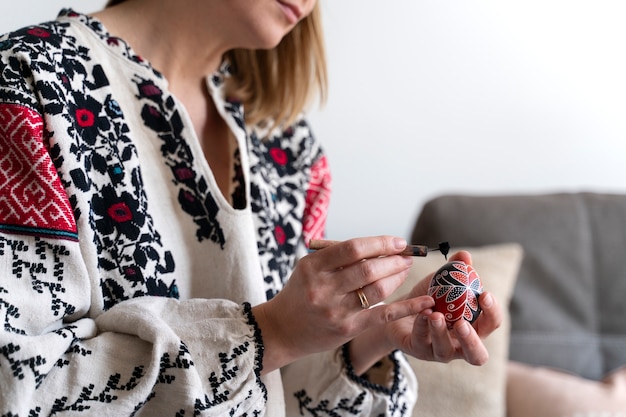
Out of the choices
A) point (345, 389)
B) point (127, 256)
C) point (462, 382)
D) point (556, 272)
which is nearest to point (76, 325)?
point (127, 256)

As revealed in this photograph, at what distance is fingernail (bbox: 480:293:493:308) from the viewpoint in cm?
93

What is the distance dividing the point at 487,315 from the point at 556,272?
1.08m

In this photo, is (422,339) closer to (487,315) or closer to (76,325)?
(487,315)

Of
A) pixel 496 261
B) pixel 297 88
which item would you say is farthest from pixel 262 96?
pixel 496 261

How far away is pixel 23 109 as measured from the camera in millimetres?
899

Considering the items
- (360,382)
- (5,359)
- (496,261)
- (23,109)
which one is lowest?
(496,261)

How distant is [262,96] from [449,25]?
928mm

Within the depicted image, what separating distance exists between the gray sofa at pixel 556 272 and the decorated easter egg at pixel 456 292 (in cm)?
97

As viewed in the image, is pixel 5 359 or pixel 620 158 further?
pixel 620 158

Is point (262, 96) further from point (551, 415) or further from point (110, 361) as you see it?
point (551, 415)

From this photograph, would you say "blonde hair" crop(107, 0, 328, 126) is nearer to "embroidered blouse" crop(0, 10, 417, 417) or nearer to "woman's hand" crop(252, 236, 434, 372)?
"embroidered blouse" crop(0, 10, 417, 417)

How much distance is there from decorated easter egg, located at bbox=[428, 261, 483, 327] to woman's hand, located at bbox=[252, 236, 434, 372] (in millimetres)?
69

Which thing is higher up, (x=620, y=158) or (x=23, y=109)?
(x=23, y=109)

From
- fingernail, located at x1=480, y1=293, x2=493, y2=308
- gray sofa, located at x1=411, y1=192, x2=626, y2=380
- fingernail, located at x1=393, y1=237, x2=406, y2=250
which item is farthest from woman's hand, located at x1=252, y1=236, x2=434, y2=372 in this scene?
gray sofa, located at x1=411, y1=192, x2=626, y2=380
